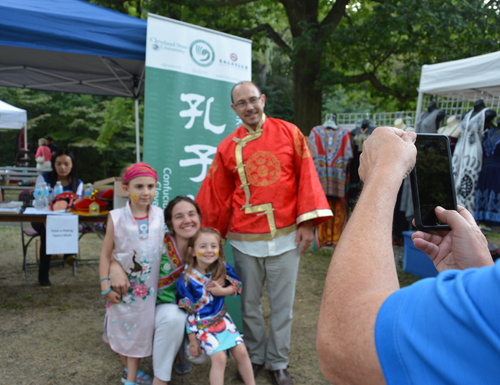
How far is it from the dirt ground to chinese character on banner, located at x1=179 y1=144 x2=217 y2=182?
4.73ft

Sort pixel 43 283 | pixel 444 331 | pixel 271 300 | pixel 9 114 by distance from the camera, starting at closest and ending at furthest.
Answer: pixel 444 331, pixel 271 300, pixel 43 283, pixel 9 114

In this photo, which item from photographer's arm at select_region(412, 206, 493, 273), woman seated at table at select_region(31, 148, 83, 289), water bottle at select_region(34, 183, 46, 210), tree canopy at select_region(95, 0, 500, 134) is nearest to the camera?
photographer's arm at select_region(412, 206, 493, 273)

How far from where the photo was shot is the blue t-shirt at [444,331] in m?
0.42

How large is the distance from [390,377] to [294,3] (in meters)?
9.09

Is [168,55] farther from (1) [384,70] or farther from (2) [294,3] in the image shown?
(1) [384,70]

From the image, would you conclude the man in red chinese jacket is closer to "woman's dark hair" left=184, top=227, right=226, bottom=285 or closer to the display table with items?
"woman's dark hair" left=184, top=227, right=226, bottom=285

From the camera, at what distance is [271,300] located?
8.87 feet

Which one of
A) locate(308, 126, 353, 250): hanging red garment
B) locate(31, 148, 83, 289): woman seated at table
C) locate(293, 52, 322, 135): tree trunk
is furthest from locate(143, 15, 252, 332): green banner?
locate(293, 52, 322, 135): tree trunk

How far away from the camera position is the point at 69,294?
13.6 ft

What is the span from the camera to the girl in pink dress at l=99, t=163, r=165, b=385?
2.42m

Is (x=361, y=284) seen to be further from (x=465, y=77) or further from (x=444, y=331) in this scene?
(x=465, y=77)

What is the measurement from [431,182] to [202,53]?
266 centimetres

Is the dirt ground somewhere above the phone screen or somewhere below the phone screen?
below

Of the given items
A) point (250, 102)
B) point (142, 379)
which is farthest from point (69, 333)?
point (250, 102)
